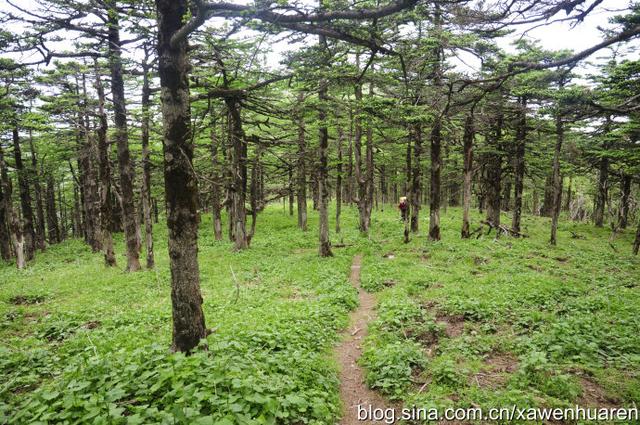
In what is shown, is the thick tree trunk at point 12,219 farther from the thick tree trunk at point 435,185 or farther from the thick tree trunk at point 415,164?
the thick tree trunk at point 435,185

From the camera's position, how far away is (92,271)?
17.1 metres

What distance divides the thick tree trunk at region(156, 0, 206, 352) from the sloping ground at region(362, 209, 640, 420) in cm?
370

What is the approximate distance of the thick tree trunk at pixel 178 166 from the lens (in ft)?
17.2

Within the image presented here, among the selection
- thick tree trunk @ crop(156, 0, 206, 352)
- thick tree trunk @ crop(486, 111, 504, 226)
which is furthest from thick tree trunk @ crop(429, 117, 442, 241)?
thick tree trunk @ crop(156, 0, 206, 352)

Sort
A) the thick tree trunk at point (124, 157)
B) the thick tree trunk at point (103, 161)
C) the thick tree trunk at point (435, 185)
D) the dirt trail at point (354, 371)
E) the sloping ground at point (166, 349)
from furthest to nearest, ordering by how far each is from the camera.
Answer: the thick tree trunk at point (435, 185) < the thick tree trunk at point (103, 161) < the thick tree trunk at point (124, 157) < the dirt trail at point (354, 371) < the sloping ground at point (166, 349)

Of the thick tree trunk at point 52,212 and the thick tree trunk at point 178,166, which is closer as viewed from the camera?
the thick tree trunk at point 178,166

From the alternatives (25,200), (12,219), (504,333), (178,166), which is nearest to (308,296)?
(504,333)

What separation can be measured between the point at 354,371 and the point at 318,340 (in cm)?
109

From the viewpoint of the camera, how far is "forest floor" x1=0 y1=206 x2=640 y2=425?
14.9 feet

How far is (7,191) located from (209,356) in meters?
22.1

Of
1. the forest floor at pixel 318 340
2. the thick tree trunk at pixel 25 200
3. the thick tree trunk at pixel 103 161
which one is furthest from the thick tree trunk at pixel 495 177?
the thick tree trunk at pixel 25 200

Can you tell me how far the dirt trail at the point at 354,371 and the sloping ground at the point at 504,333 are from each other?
26cm

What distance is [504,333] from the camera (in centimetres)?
772

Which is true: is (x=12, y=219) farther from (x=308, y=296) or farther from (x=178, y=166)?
(x=178, y=166)
